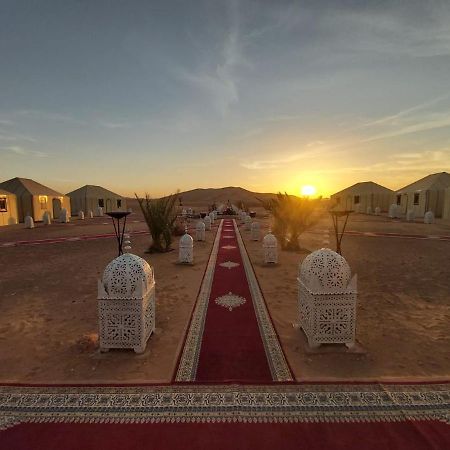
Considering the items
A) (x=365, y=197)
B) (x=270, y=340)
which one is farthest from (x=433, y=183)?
(x=270, y=340)

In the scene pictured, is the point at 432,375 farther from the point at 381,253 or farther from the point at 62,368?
the point at 381,253

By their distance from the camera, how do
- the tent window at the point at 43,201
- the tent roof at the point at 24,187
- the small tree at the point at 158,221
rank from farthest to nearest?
the tent window at the point at 43,201 < the tent roof at the point at 24,187 < the small tree at the point at 158,221

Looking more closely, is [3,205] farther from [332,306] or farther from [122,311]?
[332,306]

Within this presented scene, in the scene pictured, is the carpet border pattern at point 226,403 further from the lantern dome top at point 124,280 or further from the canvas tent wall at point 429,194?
the canvas tent wall at point 429,194

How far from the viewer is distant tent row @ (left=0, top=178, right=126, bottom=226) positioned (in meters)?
28.0

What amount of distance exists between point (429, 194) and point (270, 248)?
94.4 ft

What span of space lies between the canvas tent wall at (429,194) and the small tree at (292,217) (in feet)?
79.1

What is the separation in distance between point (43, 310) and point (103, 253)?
7187 millimetres

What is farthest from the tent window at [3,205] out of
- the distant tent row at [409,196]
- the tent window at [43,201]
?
the distant tent row at [409,196]

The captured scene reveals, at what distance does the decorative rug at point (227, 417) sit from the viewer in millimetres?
2871

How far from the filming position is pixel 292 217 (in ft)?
46.4

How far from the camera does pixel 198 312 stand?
6305mm

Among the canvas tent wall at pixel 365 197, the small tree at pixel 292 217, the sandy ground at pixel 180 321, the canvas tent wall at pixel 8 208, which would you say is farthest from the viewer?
the canvas tent wall at pixel 365 197

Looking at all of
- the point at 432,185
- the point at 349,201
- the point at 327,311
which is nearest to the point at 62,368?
the point at 327,311
